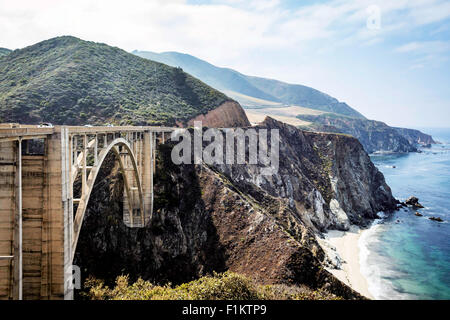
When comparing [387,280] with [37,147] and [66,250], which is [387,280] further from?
[37,147]

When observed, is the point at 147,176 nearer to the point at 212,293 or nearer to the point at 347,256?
the point at 212,293

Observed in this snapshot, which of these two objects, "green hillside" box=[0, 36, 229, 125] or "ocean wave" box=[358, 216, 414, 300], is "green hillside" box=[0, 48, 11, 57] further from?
"ocean wave" box=[358, 216, 414, 300]

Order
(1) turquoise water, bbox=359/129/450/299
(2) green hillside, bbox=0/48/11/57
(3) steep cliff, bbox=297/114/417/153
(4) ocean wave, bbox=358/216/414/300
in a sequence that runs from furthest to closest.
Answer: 1. (3) steep cliff, bbox=297/114/417/153
2. (2) green hillside, bbox=0/48/11/57
3. (1) turquoise water, bbox=359/129/450/299
4. (4) ocean wave, bbox=358/216/414/300

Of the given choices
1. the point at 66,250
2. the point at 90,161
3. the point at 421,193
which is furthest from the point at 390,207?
the point at 66,250

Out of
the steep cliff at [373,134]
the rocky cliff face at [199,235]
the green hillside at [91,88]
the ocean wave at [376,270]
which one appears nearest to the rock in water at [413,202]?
the ocean wave at [376,270]

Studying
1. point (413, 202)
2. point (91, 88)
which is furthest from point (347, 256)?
point (91, 88)

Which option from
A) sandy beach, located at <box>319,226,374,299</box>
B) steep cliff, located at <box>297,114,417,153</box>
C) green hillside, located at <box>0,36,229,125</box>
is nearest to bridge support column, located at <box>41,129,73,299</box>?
sandy beach, located at <box>319,226,374,299</box>
